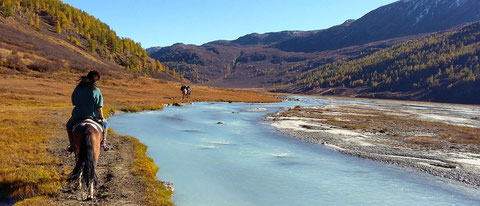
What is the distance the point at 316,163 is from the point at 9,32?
13245 cm

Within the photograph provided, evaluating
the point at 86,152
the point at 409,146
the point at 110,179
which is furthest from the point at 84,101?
the point at 409,146

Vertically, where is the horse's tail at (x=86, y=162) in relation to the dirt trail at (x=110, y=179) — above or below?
above

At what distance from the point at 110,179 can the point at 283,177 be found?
29.0ft

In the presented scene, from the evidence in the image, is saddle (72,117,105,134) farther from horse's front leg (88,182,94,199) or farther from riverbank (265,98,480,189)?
riverbank (265,98,480,189)

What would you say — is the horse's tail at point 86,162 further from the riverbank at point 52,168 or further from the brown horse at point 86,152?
the riverbank at point 52,168

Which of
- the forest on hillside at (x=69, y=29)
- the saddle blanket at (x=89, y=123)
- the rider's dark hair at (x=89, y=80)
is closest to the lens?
the saddle blanket at (x=89, y=123)

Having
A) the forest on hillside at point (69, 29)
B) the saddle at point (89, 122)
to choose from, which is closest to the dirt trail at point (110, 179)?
the saddle at point (89, 122)

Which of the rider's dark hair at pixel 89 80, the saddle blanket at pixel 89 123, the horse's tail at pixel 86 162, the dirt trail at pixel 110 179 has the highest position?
the rider's dark hair at pixel 89 80

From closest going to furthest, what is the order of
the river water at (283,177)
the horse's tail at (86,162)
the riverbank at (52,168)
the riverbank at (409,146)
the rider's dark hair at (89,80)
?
1. the horse's tail at (86,162)
2. the riverbank at (52,168)
3. the rider's dark hair at (89,80)
4. the river water at (283,177)
5. the riverbank at (409,146)

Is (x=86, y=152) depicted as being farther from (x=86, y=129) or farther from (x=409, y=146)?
(x=409, y=146)

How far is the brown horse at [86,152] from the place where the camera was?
988 cm

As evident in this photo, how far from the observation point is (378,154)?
23.7 meters

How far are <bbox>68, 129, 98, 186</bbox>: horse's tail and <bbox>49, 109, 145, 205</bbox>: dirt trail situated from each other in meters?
0.73

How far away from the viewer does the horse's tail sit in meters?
9.86
